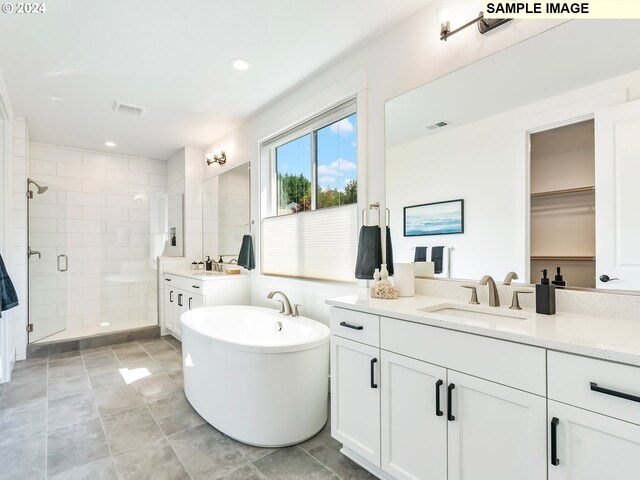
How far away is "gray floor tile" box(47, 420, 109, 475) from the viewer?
1858 millimetres

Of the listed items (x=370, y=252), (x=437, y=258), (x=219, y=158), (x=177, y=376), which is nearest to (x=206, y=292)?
(x=177, y=376)

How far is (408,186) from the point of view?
6.86 ft

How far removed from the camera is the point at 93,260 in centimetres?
464

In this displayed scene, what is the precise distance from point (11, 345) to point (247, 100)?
3.26 meters

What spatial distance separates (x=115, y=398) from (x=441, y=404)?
254cm

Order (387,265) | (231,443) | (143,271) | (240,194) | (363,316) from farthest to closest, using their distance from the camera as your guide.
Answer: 1. (143,271)
2. (240,194)
3. (387,265)
4. (231,443)
5. (363,316)

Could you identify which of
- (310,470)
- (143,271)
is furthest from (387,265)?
(143,271)

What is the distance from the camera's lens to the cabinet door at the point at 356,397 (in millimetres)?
1610

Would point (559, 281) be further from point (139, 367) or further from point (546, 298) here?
point (139, 367)

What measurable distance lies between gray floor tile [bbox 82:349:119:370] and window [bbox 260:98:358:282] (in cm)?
188

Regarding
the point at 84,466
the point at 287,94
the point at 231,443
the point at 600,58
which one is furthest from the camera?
the point at 287,94

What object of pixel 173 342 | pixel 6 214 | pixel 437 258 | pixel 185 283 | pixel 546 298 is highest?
pixel 6 214

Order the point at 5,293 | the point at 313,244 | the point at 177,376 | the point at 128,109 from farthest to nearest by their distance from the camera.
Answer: the point at 128,109, the point at 177,376, the point at 313,244, the point at 5,293

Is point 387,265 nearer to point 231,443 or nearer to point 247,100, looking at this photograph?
point 231,443
